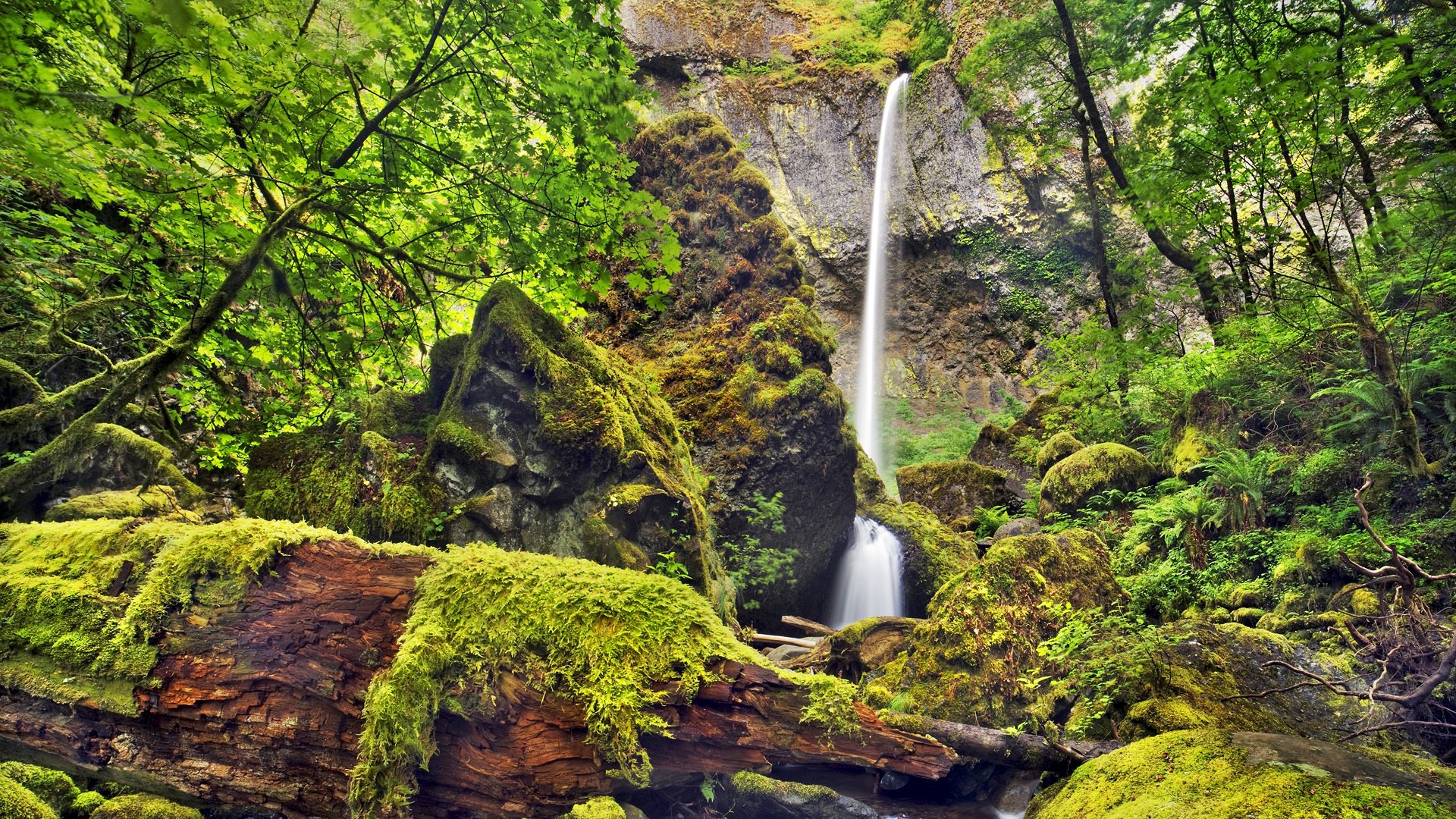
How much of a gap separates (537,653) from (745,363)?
6.86 metres

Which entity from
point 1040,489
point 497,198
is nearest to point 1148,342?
point 1040,489

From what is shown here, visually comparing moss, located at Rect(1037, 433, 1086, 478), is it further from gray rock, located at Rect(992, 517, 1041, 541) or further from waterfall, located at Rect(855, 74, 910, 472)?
waterfall, located at Rect(855, 74, 910, 472)

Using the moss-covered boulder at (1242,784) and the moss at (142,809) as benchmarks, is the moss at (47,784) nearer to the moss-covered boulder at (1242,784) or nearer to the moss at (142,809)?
the moss at (142,809)

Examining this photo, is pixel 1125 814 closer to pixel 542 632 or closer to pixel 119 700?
pixel 542 632

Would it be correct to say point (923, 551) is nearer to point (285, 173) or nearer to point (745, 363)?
point (745, 363)

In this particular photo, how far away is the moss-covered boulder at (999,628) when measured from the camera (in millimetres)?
5102

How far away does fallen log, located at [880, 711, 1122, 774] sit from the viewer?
3871 millimetres

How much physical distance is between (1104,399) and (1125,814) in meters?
11.2

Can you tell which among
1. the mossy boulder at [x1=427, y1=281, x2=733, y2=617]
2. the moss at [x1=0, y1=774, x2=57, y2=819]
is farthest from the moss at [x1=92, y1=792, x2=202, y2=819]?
the mossy boulder at [x1=427, y1=281, x2=733, y2=617]

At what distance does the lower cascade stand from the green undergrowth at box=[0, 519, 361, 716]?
841cm

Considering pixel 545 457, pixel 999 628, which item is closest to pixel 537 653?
pixel 545 457

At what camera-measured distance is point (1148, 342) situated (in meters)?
6.69

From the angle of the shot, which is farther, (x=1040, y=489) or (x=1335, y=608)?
(x=1040, y=489)

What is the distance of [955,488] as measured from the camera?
46.3ft
